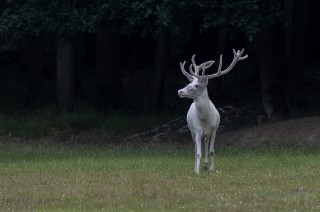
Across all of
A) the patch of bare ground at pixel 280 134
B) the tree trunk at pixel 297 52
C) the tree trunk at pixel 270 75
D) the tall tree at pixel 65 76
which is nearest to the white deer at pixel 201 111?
the patch of bare ground at pixel 280 134

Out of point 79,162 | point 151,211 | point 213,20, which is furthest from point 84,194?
point 213,20

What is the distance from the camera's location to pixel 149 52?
1715 inches

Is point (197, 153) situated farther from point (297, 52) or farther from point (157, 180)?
point (297, 52)

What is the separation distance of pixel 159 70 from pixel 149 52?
487 inches

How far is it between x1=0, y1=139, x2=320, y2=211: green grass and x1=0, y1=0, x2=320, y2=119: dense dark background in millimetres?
3360

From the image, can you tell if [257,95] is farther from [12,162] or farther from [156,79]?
[12,162]

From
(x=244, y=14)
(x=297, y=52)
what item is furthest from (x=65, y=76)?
(x=244, y=14)

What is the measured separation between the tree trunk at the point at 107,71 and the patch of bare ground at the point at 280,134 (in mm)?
7026

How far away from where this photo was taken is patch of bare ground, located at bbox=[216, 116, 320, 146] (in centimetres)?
2266

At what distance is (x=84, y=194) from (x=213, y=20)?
971 cm

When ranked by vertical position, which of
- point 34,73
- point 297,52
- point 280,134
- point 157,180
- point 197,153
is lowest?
point 280,134

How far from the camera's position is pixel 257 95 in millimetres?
34438

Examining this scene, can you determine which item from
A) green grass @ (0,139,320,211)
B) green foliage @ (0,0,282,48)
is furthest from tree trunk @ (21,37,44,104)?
green grass @ (0,139,320,211)

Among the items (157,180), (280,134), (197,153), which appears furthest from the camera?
(280,134)
